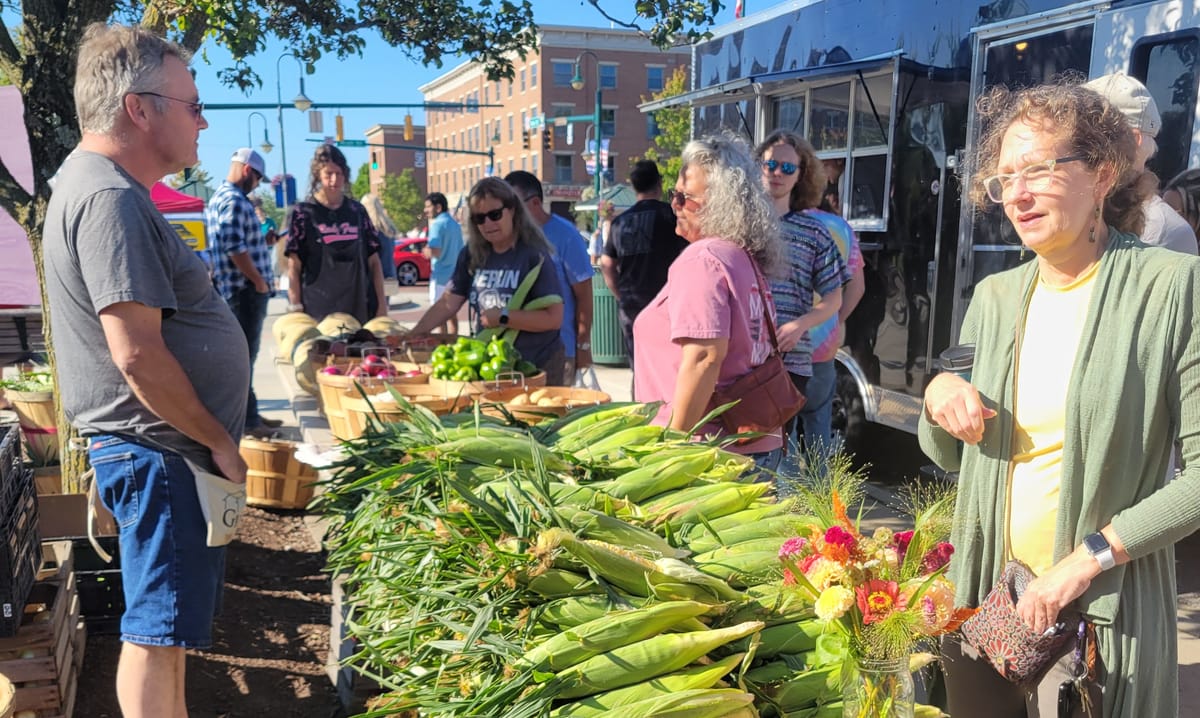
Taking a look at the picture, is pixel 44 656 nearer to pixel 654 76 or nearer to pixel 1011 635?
pixel 1011 635

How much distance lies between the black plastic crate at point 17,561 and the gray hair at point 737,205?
2603mm

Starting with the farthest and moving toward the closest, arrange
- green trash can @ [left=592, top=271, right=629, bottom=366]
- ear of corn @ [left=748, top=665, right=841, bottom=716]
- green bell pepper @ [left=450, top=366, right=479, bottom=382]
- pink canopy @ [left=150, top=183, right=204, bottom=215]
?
green trash can @ [left=592, top=271, right=629, bottom=366] → pink canopy @ [left=150, top=183, right=204, bottom=215] → green bell pepper @ [left=450, top=366, right=479, bottom=382] → ear of corn @ [left=748, top=665, right=841, bottom=716]

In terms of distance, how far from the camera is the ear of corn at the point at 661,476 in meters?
2.29

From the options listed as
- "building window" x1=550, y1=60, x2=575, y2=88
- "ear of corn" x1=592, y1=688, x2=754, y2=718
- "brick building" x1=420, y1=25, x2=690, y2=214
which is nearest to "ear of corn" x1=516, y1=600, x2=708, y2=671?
"ear of corn" x1=592, y1=688, x2=754, y2=718

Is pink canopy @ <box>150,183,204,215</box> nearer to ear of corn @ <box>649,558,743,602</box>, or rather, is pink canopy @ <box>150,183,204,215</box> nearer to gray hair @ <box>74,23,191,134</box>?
gray hair @ <box>74,23,191,134</box>

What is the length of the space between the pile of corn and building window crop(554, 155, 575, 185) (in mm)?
64070

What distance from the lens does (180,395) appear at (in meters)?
2.38

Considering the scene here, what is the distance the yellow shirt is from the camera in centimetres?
190

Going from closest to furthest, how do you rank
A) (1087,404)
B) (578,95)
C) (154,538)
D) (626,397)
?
1. (1087,404)
2. (154,538)
3. (626,397)
4. (578,95)

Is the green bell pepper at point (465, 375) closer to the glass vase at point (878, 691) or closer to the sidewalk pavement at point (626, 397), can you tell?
the sidewalk pavement at point (626, 397)

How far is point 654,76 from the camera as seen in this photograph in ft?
211

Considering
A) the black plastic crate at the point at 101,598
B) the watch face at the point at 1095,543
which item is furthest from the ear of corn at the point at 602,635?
the black plastic crate at the point at 101,598

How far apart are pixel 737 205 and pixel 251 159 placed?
5647mm

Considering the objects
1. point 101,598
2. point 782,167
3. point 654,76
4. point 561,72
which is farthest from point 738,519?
point 654,76
